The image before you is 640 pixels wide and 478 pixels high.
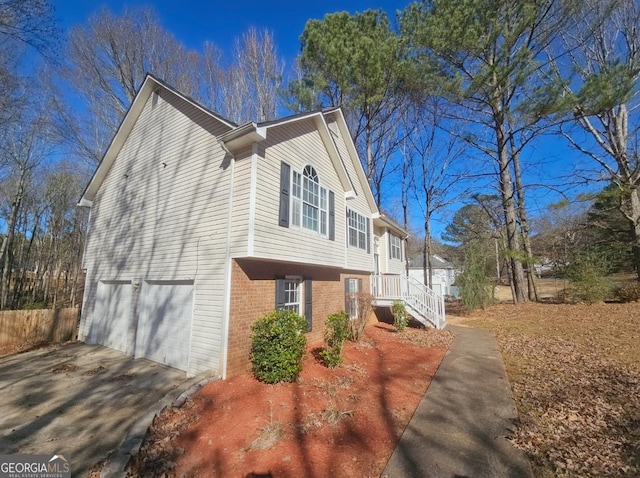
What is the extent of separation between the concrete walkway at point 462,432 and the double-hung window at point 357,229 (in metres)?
5.71

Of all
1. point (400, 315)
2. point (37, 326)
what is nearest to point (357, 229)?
point (400, 315)

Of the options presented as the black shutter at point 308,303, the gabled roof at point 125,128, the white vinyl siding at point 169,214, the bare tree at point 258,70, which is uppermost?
the bare tree at point 258,70

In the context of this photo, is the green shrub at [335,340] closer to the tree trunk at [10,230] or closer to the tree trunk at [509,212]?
the tree trunk at [509,212]

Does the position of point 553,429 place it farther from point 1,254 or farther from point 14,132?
point 1,254

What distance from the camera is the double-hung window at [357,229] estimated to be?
37.7 feet

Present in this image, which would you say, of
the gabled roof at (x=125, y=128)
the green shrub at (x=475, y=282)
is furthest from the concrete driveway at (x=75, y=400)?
the green shrub at (x=475, y=282)

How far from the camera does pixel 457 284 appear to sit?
16.6 metres

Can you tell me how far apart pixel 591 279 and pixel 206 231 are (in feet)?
55.6

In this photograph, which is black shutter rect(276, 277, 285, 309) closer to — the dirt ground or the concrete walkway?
the dirt ground

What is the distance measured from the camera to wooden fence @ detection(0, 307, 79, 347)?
9.70 metres

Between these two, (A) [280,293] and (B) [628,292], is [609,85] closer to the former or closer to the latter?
(B) [628,292]

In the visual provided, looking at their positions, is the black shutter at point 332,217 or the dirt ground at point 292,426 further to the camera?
the black shutter at point 332,217

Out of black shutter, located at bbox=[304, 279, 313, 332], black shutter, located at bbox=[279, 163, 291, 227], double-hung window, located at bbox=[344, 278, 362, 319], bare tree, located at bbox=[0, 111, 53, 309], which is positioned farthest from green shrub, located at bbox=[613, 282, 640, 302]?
bare tree, located at bbox=[0, 111, 53, 309]

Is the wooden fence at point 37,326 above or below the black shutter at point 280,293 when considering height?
below
